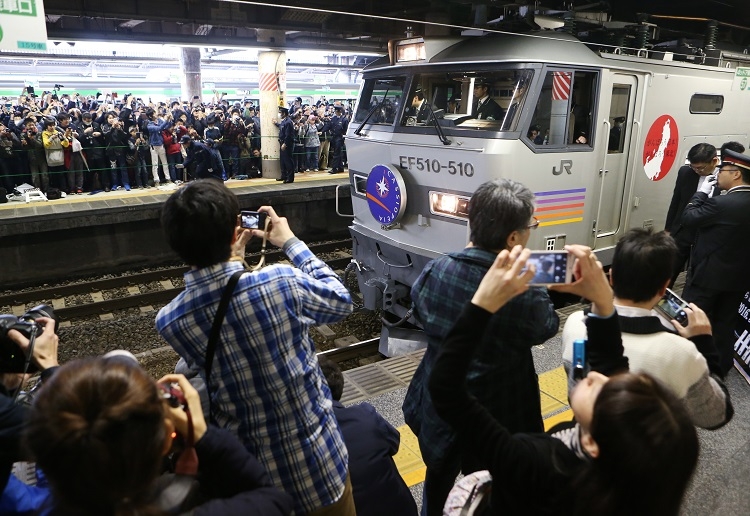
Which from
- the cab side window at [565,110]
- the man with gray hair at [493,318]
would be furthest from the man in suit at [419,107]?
the man with gray hair at [493,318]

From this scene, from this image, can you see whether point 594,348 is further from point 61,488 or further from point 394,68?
point 394,68

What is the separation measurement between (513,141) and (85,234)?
703 cm

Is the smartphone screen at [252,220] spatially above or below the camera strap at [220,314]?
above

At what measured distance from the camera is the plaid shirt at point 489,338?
83.8 inches

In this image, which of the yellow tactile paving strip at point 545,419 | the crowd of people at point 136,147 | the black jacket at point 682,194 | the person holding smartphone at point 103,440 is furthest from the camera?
the crowd of people at point 136,147

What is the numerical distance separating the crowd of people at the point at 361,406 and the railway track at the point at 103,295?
5.43 metres

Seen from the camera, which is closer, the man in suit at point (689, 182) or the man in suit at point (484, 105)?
the man in suit at point (689, 182)

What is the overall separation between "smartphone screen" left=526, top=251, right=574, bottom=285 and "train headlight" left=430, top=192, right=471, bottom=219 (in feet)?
10.6

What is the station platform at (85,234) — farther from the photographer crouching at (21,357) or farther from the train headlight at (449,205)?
the photographer crouching at (21,357)

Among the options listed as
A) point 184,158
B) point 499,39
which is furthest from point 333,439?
point 184,158

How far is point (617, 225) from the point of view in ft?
19.2

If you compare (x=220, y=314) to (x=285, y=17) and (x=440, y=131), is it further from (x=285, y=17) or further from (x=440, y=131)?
(x=285, y=17)

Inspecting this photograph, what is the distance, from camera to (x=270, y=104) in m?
12.8

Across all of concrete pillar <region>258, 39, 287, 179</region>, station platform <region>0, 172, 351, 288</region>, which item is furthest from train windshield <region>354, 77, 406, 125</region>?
concrete pillar <region>258, 39, 287, 179</region>
